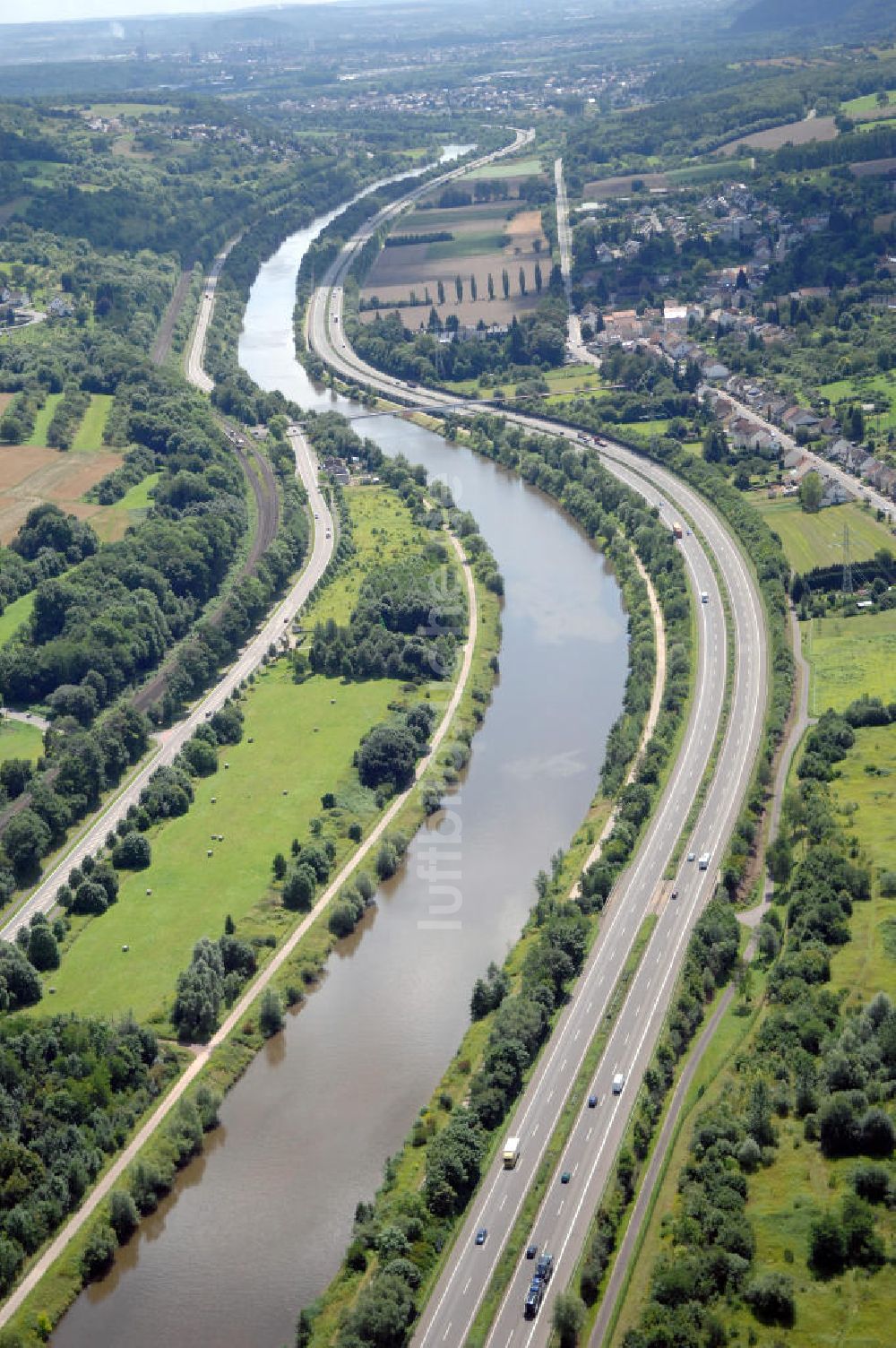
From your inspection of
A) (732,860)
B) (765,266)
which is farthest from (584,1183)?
(765,266)

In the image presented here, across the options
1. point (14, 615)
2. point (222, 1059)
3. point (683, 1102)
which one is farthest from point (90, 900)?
point (14, 615)

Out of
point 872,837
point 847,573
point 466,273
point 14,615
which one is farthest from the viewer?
point 466,273

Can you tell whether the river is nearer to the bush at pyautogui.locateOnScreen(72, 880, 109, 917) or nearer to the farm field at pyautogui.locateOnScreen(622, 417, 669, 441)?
the bush at pyautogui.locateOnScreen(72, 880, 109, 917)

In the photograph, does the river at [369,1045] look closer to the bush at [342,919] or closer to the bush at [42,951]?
the bush at [342,919]

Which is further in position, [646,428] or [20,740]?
[646,428]

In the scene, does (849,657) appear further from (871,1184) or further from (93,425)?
(93,425)
